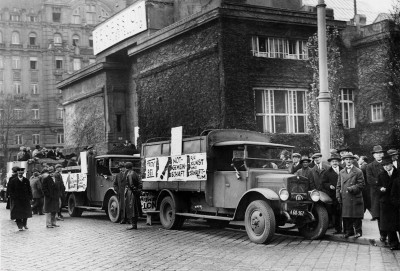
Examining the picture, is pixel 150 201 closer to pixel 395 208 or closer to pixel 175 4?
pixel 395 208

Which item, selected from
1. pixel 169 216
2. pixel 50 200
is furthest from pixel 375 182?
pixel 50 200

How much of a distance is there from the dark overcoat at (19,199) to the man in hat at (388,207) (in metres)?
10.1

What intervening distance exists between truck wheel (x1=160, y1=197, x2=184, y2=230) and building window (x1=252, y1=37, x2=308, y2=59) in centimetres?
1208

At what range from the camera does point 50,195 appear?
655 inches

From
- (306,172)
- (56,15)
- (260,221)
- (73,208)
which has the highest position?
(56,15)

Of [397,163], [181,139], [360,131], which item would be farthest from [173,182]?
[360,131]

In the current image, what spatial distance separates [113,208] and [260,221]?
23.1 ft

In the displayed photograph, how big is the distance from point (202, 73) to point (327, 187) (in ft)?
44.6

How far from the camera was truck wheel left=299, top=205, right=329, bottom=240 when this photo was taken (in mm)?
12367

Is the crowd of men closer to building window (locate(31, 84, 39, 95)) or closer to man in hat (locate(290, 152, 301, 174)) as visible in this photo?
man in hat (locate(290, 152, 301, 174))

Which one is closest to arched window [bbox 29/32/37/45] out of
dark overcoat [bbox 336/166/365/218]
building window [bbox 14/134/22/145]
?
building window [bbox 14/134/22/145]

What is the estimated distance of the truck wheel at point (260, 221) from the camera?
11781 millimetres

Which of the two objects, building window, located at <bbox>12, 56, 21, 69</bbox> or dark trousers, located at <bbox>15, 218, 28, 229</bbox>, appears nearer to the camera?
dark trousers, located at <bbox>15, 218, 28, 229</bbox>

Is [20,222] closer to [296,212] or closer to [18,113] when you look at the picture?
[296,212]
